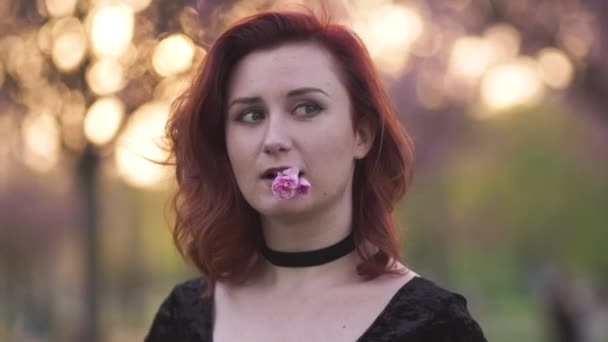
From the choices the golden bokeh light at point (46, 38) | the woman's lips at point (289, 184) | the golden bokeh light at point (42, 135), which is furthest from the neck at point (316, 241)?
the golden bokeh light at point (42, 135)

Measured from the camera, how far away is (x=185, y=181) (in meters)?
3.04

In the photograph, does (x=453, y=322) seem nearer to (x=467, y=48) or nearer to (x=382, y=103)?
(x=382, y=103)

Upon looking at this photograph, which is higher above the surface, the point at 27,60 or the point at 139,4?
the point at 139,4

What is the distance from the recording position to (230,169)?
2.98m

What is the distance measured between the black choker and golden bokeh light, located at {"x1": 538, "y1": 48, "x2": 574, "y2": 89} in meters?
7.33

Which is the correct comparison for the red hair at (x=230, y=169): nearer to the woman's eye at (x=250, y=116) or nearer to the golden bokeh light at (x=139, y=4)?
the woman's eye at (x=250, y=116)

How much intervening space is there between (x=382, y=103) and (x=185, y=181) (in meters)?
0.60

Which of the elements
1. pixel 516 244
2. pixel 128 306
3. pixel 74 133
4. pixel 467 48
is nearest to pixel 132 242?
pixel 128 306

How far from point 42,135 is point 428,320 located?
645 centimetres

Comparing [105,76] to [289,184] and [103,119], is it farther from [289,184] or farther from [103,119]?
[289,184]

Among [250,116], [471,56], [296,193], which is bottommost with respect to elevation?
[471,56]

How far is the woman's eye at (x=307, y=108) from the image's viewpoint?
8.77 feet

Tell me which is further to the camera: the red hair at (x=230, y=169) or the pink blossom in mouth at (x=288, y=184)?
the red hair at (x=230, y=169)

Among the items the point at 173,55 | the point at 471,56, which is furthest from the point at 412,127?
the point at 173,55
